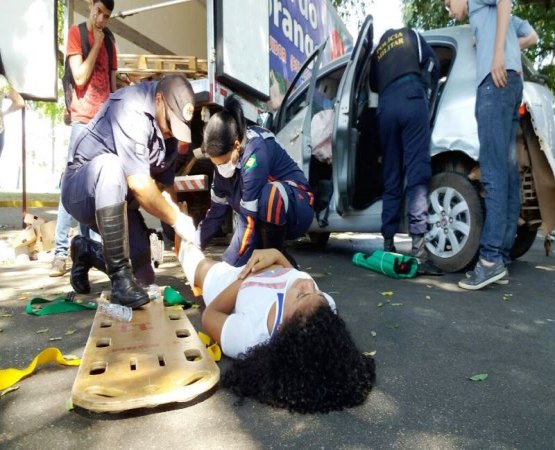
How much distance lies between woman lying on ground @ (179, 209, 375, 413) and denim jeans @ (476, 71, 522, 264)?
5.07 feet

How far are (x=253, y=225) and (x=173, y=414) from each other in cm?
145

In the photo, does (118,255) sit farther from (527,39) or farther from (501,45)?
(527,39)

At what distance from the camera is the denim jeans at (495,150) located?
276 cm

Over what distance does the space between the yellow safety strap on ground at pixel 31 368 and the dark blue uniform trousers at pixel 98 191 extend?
2.68ft

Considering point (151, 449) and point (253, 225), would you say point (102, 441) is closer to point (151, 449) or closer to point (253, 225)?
point (151, 449)

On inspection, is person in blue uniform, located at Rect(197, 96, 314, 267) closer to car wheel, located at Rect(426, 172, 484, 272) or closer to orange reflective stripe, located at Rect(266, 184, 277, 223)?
orange reflective stripe, located at Rect(266, 184, 277, 223)

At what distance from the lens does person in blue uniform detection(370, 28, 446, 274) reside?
3.21 metres

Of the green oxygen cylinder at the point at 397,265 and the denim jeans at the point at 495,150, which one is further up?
the denim jeans at the point at 495,150

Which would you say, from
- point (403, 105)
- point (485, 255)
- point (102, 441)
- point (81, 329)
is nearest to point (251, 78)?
point (403, 105)

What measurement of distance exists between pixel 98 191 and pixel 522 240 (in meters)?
3.32

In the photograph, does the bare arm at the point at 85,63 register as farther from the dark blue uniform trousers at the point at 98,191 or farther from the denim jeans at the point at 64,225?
the dark blue uniform trousers at the point at 98,191

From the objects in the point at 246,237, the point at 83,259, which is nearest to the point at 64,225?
the point at 83,259

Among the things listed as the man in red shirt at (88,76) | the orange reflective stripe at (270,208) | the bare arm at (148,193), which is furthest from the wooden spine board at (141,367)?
the man in red shirt at (88,76)

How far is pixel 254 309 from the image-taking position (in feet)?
5.72
